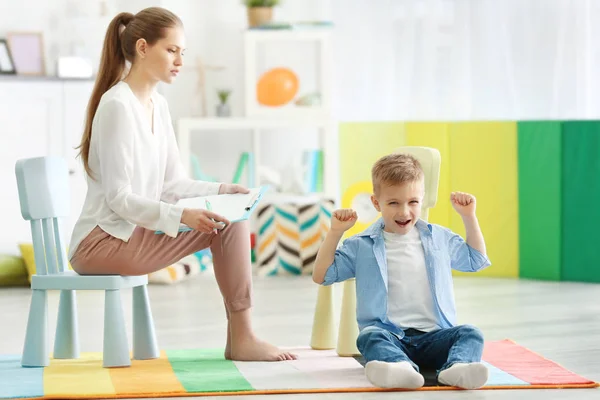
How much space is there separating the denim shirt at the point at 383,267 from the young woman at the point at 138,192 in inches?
10.7

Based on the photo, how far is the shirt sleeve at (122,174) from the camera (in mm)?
2629

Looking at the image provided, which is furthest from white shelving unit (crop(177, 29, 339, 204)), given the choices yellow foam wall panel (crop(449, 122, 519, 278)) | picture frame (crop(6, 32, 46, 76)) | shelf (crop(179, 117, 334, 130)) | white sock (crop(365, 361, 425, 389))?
white sock (crop(365, 361, 425, 389))

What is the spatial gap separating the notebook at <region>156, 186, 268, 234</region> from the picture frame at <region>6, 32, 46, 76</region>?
8.69 feet

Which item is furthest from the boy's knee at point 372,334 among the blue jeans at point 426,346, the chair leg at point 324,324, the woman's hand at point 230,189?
the woman's hand at point 230,189

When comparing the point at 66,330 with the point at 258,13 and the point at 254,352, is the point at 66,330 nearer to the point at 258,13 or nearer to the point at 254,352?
the point at 254,352

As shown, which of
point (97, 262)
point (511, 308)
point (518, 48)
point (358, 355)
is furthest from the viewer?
point (518, 48)

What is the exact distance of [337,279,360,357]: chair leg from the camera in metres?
2.88

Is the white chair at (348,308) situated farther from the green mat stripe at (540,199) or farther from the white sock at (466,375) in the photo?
the green mat stripe at (540,199)

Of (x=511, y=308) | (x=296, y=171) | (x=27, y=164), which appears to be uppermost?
(x=27, y=164)

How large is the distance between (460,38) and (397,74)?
0.38m

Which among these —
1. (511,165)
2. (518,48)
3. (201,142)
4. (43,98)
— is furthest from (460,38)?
(43,98)

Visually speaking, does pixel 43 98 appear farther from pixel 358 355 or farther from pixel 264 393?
pixel 264 393

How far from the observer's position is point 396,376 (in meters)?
2.35

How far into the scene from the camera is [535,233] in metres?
4.83
